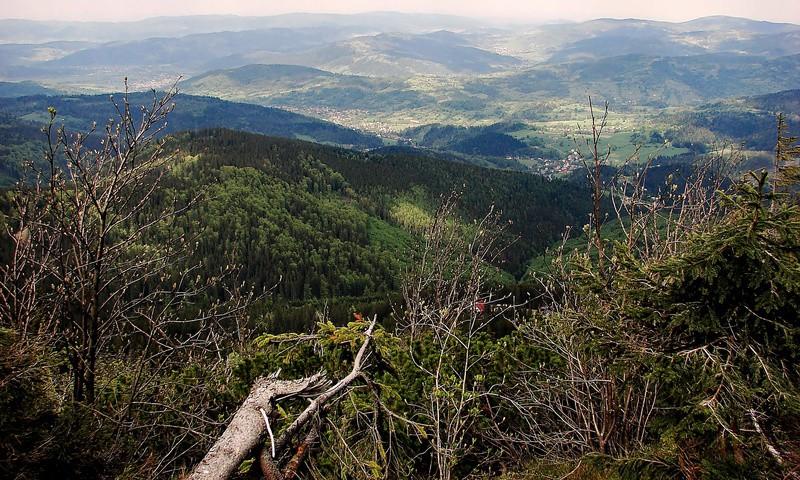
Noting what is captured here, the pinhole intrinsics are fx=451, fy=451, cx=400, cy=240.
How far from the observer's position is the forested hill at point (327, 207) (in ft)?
252

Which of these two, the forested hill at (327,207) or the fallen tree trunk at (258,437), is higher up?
the fallen tree trunk at (258,437)

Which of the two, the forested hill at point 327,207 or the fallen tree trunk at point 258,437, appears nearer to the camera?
the fallen tree trunk at point 258,437

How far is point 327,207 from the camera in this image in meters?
101

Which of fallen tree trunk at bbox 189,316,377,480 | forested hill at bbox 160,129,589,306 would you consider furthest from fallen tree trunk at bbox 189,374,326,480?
forested hill at bbox 160,129,589,306

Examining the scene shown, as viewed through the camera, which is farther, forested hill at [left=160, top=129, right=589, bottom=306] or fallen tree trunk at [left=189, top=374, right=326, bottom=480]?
forested hill at [left=160, top=129, right=589, bottom=306]

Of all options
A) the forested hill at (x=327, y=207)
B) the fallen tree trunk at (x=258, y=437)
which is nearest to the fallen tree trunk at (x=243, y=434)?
the fallen tree trunk at (x=258, y=437)

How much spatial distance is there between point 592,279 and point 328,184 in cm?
11071

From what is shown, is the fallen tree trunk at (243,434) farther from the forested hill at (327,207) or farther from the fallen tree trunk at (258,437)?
the forested hill at (327,207)

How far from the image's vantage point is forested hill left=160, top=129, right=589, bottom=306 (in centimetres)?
7669

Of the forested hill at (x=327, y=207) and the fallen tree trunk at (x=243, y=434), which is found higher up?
the fallen tree trunk at (x=243, y=434)

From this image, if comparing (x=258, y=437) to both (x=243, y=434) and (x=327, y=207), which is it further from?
(x=327, y=207)

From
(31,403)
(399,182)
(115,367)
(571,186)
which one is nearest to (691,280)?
(31,403)

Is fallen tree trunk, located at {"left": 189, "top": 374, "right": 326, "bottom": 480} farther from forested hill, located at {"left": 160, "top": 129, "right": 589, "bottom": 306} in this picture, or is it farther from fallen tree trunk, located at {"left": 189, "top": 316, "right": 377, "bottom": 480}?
forested hill, located at {"left": 160, "top": 129, "right": 589, "bottom": 306}

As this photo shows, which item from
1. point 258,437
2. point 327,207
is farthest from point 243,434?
point 327,207
